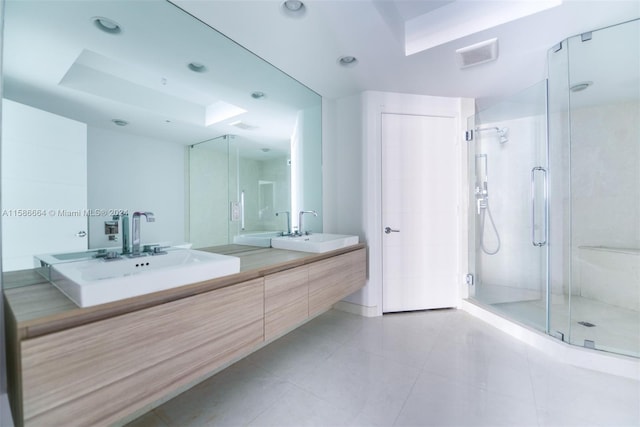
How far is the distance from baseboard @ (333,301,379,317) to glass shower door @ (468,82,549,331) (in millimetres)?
1101

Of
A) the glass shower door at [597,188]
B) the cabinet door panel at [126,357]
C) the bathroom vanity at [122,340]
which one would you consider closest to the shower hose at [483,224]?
the glass shower door at [597,188]

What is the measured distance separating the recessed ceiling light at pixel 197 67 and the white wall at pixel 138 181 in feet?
1.76

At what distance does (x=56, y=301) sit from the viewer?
88 centimetres

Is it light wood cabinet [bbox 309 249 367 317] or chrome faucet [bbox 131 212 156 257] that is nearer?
chrome faucet [bbox 131 212 156 257]

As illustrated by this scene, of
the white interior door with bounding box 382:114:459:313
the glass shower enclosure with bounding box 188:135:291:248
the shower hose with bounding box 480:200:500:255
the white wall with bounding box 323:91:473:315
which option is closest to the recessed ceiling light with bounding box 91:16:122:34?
the glass shower enclosure with bounding box 188:135:291:248

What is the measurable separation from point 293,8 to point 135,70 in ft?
2.99

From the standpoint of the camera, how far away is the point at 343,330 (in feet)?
7.63

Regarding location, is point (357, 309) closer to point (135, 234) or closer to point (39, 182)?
point (135, 234)

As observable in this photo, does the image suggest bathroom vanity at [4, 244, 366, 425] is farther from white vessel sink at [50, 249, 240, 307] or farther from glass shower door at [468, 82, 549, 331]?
glass shower door at [468, 82, 549, 331]

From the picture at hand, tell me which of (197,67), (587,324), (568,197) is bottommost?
(587,324)

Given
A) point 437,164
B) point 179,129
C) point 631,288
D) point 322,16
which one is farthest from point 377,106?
point 631,288

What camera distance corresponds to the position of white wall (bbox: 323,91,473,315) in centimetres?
258

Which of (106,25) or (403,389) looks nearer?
(106,25)

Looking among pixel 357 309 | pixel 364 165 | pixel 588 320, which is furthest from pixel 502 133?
pixel 357 309
